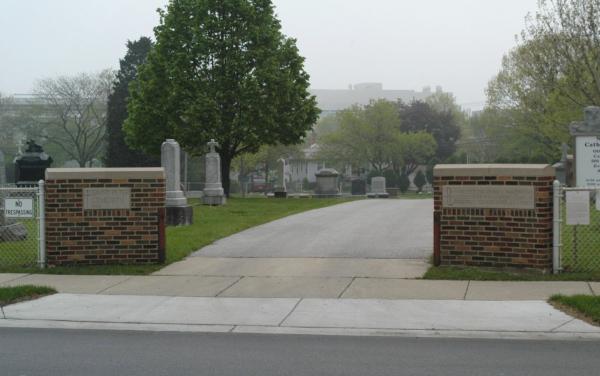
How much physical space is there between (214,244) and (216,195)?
1373cm

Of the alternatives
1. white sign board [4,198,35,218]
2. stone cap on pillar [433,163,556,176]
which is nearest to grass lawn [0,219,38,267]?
white sign board [4,198,35,218]

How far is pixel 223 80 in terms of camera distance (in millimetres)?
34625

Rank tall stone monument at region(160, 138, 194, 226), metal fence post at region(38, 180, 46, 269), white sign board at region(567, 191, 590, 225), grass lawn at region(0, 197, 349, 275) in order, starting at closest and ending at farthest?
white sign board at region(567, 191, 590, 225)
grass lawn at region(0, 197, 349, 275)
metal fence post at region(38, 180, 46, 269)
tall stone monument at region(160, 138, 194, 226)

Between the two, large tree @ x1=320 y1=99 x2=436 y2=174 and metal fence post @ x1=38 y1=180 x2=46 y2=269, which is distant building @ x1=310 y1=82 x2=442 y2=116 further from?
metal fence post @ x1=38 y1=180 x2=46 y2=269

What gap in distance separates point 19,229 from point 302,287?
7.40 metres

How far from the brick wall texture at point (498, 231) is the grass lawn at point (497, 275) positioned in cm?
16

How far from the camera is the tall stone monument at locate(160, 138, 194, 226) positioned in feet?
61.9

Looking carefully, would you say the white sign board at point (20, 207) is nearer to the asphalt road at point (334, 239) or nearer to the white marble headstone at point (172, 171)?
the asphalt road at point (334, 239)

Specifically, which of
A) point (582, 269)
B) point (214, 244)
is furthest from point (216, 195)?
point (582, 269)

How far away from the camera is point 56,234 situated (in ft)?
40.0

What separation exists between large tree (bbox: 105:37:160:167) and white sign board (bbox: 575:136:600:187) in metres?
39.4

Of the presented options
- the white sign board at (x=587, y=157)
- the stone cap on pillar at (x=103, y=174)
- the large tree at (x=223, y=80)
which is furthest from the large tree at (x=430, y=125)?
the stone cap on pillar at (x=103, y=174)

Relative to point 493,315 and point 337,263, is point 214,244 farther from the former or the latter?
point 493,315

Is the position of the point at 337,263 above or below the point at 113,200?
below
